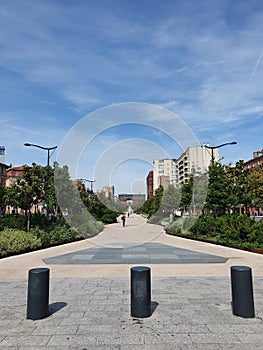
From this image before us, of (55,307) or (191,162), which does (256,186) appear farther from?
(55,307)


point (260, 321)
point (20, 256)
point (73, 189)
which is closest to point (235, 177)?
point (73, 189)

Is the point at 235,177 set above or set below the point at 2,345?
above

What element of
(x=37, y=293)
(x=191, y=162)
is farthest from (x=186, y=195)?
(x=37, y=293)

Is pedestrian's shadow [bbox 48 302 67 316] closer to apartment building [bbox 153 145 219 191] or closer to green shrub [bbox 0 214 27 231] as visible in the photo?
green shrub [bbox 0 214 27 231]

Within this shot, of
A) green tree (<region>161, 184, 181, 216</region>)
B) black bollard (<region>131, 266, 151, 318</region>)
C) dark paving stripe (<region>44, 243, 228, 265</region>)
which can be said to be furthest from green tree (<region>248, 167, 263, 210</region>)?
black bollard (<region>131, 266, 151, 318</region>)

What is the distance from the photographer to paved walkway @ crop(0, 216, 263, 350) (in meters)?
3.80

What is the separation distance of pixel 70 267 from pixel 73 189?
12052 millimetres

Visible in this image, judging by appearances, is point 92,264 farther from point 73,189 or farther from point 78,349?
point 73,189

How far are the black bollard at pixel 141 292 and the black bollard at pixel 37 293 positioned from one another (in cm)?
140

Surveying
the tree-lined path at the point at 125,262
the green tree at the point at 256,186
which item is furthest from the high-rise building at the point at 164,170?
the tree-lined path at the point at 125,262

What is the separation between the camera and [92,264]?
968 centimetres

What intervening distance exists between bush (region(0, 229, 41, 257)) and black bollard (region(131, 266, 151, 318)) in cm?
784

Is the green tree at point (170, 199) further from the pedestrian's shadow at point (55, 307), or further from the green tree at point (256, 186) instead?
the pedestrian's shadow at point (55, 307)

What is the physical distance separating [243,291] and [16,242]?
9600 mm
